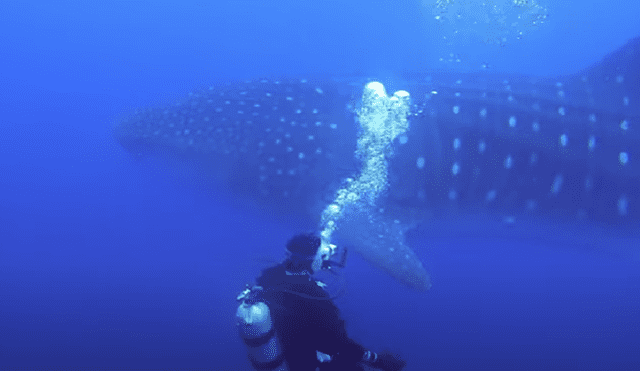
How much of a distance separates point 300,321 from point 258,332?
31cm

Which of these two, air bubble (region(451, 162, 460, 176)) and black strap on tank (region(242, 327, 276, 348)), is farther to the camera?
air bubble (region(451, 162, 460, 176))

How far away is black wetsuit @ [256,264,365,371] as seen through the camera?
2762 mm

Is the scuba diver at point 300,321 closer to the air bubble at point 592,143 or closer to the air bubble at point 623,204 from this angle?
the air bubble at point 592,143

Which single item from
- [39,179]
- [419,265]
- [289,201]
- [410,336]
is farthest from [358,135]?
[39,179]

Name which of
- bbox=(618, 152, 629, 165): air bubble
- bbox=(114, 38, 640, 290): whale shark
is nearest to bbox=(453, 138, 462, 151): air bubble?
bbox=(114, 38, 640, 290): whale shark

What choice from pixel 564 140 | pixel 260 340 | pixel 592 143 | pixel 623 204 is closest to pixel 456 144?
pixel 564 140

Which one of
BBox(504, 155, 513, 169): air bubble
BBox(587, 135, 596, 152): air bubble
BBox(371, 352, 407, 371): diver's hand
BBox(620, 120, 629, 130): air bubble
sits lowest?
BBox(371, 352, 407, 371): diver's hand

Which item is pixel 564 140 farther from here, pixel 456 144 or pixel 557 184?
pixel 456 144

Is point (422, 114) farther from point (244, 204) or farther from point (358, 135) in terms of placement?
point (244, 204)

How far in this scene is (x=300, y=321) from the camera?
278cm

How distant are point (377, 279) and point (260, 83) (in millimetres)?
3897

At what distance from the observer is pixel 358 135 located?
5.18 m

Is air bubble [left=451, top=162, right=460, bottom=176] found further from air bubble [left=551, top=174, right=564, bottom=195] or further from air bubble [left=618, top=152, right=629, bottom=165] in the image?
air bubble [left=618, top=152, right=629, bottom=165]

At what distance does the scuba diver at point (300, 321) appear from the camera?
A: 2.69 m
